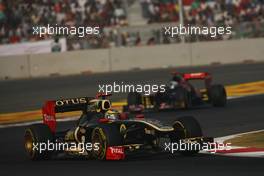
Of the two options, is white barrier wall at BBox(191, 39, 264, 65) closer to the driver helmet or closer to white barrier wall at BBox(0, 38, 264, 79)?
white barrier wall at BBox(0, 38, 264, 79)

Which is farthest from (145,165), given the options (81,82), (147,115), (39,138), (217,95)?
(81,82)

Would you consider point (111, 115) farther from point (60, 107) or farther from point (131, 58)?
point (131, 58)

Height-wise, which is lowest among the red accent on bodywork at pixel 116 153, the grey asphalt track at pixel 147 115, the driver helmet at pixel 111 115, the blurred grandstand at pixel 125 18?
the grey asphalt track at pixel 147 115

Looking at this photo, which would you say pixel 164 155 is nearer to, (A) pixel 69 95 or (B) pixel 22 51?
(A) pixel 69 95

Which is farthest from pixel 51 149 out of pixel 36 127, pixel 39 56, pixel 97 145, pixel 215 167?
pixel 39 56

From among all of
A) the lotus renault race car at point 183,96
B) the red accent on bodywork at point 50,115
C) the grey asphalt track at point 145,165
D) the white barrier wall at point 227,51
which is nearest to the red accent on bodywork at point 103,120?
the grey asphalt track at point 145,165

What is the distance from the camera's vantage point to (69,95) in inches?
1131

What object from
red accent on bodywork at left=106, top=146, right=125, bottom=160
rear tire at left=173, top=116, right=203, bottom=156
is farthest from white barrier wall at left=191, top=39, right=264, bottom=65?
red accent on bodywork at left=106, top=146, right=125, bottom=160

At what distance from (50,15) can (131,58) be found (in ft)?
14.2

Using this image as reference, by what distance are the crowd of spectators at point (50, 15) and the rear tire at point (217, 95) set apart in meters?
16.2

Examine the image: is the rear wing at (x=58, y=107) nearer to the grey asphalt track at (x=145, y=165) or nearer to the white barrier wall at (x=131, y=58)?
the grey asphalt track at (x=145, y=165)

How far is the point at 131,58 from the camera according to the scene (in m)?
38.9

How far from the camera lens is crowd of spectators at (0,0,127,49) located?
1496 inches

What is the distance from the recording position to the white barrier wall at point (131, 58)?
38.1 metres
